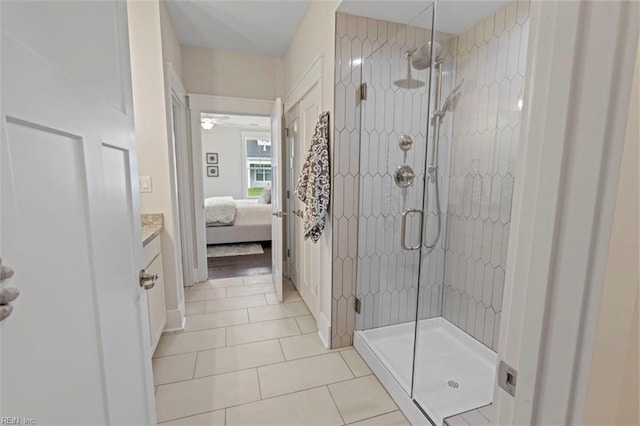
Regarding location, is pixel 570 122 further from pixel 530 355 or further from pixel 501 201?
pixel 501 201

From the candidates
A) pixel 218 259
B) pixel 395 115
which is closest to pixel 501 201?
pixel 395 115

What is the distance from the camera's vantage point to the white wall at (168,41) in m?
2.21

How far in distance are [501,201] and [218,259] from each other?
3.60m

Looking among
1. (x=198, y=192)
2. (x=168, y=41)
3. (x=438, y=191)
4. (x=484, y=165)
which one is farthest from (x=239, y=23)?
(x=484, y=165)

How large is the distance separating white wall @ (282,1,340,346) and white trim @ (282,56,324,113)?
55 millimetres

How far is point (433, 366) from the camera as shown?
196 centimetres

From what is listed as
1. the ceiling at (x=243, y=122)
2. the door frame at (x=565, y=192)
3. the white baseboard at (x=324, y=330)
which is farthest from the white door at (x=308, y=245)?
the ceiling at (x=243, y=122)

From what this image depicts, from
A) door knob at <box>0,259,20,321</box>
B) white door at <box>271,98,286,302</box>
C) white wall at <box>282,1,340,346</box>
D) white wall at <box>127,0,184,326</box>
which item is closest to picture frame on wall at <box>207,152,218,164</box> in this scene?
white door at <box>271,98,286,302</box>

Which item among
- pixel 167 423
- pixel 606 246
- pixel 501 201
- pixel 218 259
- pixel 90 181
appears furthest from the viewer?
pixel 218 259

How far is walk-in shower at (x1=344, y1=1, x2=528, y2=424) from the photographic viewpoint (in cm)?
190

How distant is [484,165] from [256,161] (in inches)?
256

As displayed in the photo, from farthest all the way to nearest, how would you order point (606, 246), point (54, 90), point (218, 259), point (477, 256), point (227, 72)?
1. point (218, 259)
2. point (227, 72)
3. point (477, 256)
4. point (54, 90)
5. point (606, 246)

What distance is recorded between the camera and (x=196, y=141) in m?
3.17

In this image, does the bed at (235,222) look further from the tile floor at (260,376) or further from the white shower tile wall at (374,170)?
the white shower tile wall at (374,170)
